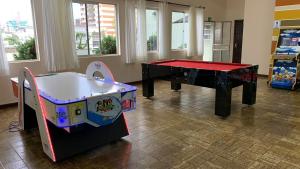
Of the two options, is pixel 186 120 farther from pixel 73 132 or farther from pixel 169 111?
pixel 73 132

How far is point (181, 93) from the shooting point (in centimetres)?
535

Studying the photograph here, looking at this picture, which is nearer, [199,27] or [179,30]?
[179,30]

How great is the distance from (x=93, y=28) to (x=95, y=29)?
2.5 inches

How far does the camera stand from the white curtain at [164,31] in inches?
267

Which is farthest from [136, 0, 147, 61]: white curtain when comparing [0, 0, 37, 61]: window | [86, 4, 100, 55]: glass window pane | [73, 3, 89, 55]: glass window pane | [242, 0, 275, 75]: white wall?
[242, 0, 275, 75]: white wall

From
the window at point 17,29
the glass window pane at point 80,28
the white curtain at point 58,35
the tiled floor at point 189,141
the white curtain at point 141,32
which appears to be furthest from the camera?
the white curtain at point 141,32

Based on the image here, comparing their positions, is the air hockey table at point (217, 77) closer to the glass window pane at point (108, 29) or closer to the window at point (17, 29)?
the glass window pane at point (108, 29)

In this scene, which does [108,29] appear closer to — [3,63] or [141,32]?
[141,32]

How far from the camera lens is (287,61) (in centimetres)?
552

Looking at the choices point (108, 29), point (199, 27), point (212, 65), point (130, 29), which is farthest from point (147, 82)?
point (199, 27)

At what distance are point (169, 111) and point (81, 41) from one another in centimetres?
296

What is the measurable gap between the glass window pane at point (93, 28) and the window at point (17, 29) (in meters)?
1.39

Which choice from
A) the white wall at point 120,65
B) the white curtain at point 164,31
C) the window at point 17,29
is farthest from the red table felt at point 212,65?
the window at point 17,29

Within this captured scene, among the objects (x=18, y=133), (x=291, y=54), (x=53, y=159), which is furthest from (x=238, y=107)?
Result: (x=18, y=133)
